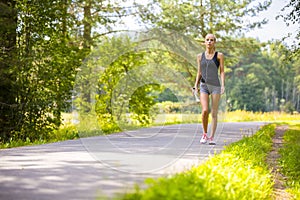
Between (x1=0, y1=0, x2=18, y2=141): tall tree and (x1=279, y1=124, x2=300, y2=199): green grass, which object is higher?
(x1=0, y1=0, x2=18, y2=141): tall tree

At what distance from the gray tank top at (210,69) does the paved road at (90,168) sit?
46.1 inches

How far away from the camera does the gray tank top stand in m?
7.88

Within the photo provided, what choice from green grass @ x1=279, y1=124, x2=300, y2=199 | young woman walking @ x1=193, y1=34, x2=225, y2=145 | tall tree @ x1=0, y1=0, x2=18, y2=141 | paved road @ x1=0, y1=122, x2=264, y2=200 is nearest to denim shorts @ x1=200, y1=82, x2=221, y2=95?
young woman walking @ x1=193, y1=34, x2=225, y2=145

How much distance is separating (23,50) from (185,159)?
6762mm

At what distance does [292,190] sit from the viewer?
6.02m

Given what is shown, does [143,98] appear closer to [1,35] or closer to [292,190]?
[1,35]

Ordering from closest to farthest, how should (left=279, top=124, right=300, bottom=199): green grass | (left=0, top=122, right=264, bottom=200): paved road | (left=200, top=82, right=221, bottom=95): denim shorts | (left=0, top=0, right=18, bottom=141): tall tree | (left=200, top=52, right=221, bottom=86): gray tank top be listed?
(left=0, top=122, right=264, bottom=200): paved road
(left=279, top=124, right=300, bottom=199): green grass
(left=200, top=52, right=221, bottom=86): gray tank top
(left=200, top=82, right=221, bottom=95): denim shorts
(left=0, top=0, right=18, bottom=141): tall tree

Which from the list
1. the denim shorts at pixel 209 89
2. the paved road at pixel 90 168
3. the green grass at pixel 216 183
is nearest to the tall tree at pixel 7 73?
the paved road at pixel 90 168

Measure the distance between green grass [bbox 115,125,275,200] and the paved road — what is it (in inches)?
12.9

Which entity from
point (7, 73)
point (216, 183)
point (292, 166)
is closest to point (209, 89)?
point (292, 166)

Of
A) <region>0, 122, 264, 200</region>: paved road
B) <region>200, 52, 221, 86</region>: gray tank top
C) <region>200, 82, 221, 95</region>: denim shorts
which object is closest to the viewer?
<region>0, 122, 264, 200</region>: paved road

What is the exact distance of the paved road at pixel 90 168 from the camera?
388cm

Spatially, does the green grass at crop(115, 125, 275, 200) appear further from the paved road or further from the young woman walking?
the young woman walking

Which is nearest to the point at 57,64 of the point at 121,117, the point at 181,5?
the point at 121,117
